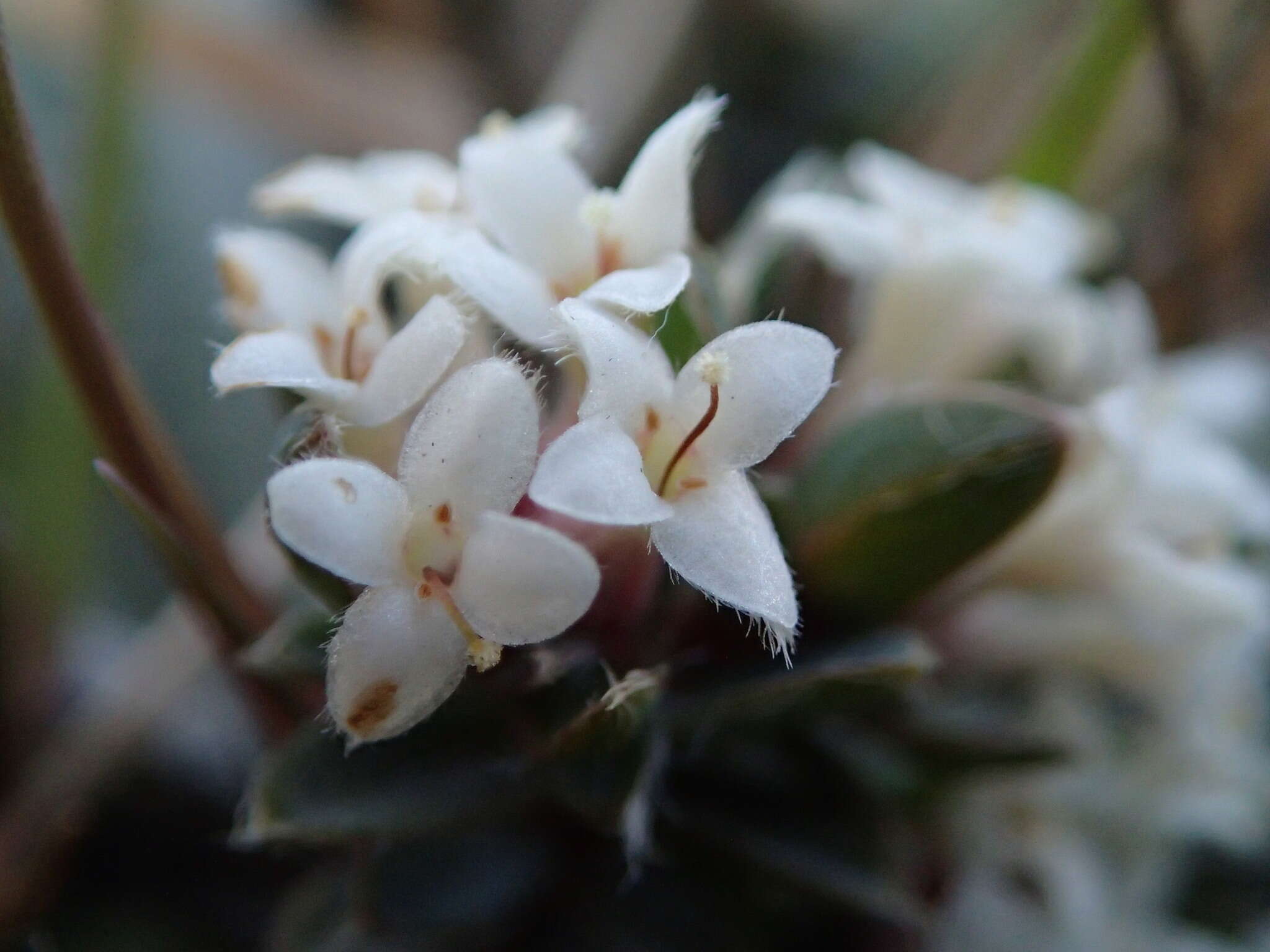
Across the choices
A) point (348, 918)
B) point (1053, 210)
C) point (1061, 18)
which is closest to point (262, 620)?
point (348, 918)

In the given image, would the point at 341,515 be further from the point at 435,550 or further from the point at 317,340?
the point at 317,340

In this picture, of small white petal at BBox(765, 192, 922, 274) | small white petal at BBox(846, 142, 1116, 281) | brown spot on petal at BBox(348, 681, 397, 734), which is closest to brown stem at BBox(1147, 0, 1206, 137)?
small white petal at BBox(846, 142, 1116, 281)

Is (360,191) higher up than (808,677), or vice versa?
(360,191)

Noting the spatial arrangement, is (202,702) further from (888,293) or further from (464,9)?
(464,9)

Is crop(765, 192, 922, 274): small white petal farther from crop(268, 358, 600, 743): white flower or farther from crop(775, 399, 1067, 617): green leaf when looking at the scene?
crop(268, 358, 600, 743): white flower

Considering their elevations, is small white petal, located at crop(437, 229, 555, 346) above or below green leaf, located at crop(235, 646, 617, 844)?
above

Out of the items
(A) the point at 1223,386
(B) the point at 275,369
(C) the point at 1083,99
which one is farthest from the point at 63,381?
(A) the point at 1223,386

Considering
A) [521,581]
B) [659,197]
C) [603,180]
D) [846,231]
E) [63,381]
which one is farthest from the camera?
[603,180]

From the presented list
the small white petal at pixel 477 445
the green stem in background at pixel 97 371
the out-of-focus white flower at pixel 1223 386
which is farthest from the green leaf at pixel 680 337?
the out-of-focus white flower at pixel 1223 386
